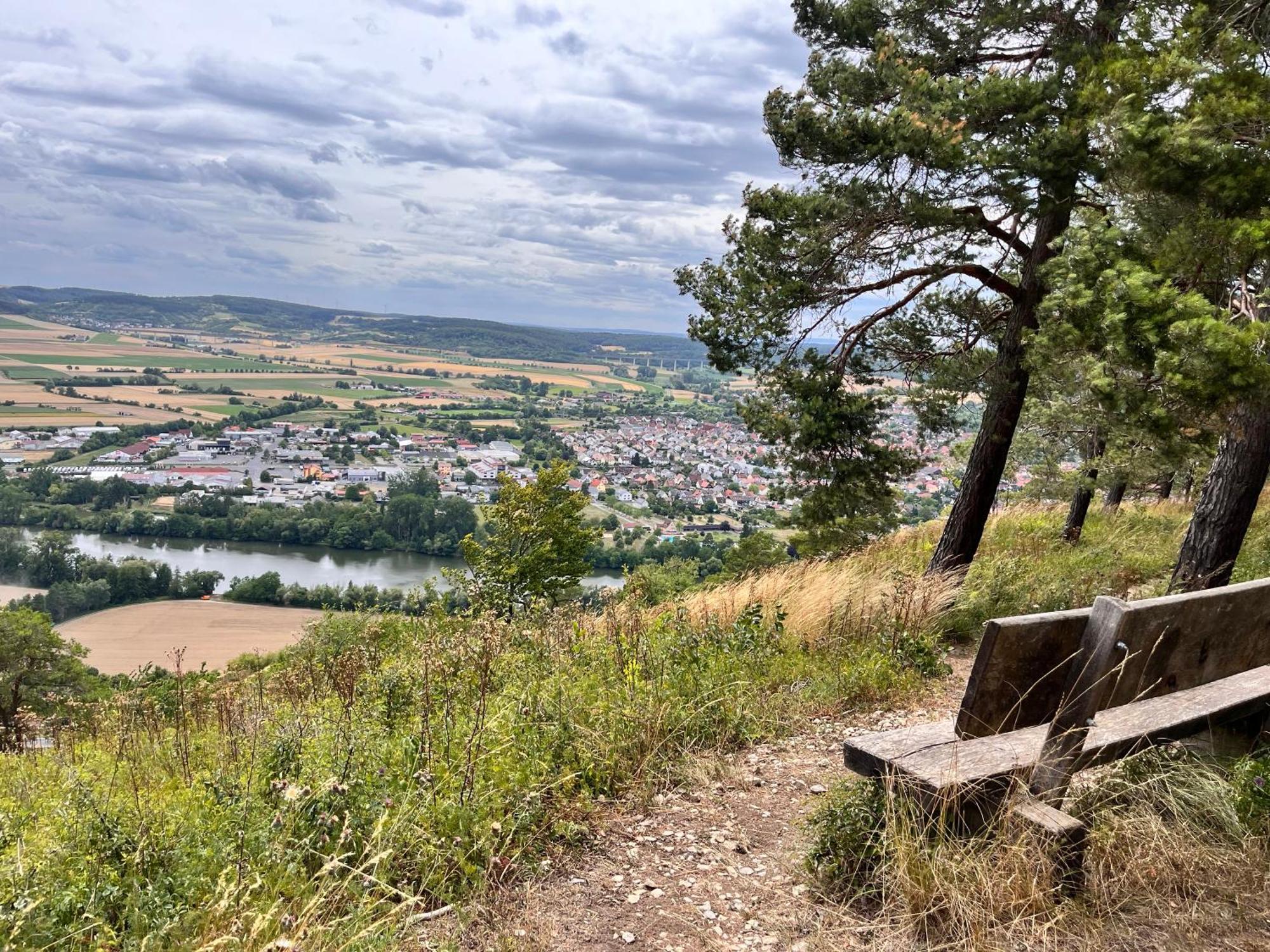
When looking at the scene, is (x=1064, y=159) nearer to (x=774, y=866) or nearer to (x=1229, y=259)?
(x=1229, y=259)

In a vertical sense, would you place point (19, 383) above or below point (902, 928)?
below

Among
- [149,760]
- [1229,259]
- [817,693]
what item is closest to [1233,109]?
[1229,259]

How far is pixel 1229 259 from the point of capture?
5.39 m

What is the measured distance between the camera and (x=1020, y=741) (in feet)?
8.46

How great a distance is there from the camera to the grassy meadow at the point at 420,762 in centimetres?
222

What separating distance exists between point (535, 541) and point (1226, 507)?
1636 centimetres

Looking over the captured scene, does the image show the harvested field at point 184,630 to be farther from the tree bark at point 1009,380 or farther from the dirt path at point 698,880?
the dirt path at point 698,880

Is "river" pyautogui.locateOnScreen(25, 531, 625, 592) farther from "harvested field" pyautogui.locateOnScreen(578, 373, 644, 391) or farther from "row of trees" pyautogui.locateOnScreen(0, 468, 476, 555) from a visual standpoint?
"harvested field" pyautogui.locateOnScreen(578, 373, 644, 391)

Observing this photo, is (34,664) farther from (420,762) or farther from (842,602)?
(420,762)

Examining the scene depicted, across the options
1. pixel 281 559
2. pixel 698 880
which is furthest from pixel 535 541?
pixel 281 559

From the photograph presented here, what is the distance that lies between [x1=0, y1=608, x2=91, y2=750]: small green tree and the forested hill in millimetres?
142180

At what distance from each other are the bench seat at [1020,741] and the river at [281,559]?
38.3m

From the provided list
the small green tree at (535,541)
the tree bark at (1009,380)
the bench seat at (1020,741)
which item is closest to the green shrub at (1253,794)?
the bench seat at (1020,741)

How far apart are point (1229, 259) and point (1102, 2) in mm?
3488
